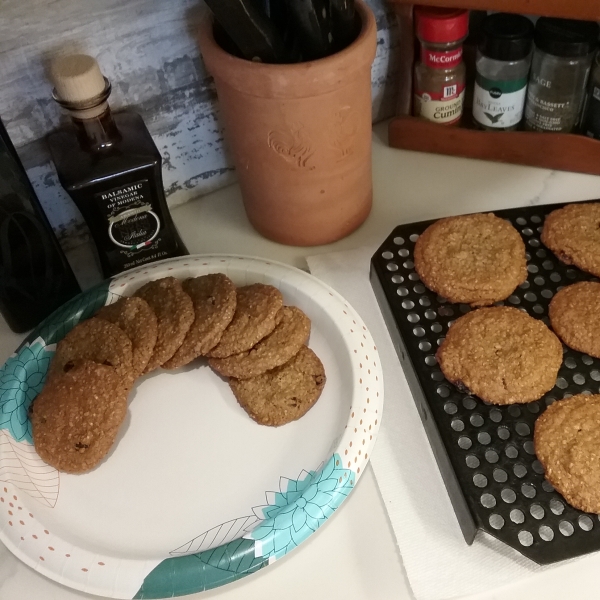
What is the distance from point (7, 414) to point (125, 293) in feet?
0.51

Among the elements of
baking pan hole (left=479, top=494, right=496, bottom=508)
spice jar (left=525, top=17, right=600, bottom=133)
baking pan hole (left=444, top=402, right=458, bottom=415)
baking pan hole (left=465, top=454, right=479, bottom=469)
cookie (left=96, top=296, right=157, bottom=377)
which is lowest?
baking pan hole (left=479, top=494, right=496, bottom=508)

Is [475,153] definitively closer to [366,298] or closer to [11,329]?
[366,298]

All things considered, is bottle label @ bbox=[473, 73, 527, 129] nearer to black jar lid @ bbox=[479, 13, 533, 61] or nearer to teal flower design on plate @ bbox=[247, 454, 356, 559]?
black jar lid @ bbox=[479, 13, 533, 61]

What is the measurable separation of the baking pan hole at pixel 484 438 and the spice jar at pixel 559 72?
405 millimetres

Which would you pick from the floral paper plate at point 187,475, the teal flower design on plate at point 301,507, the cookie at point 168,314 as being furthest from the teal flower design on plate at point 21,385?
the teal flower design on plate at point 301,507

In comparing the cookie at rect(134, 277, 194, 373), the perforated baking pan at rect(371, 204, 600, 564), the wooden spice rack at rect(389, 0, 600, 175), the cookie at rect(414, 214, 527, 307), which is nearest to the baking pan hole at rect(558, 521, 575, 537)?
the perforated baking pan at rect(371, 204, 600, 564)

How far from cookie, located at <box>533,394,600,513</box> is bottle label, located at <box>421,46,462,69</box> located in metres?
0.41

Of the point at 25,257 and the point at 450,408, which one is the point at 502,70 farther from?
the point at 25,257

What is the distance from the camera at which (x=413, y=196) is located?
76 cm

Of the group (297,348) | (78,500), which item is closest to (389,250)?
(297,348)

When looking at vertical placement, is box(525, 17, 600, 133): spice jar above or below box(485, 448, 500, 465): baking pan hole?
above

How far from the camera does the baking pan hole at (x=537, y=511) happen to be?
478mm

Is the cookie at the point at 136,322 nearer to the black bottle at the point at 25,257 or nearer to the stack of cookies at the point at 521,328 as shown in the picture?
the black bottle at the point at 25,257

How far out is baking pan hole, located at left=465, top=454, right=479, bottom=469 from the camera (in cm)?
50
